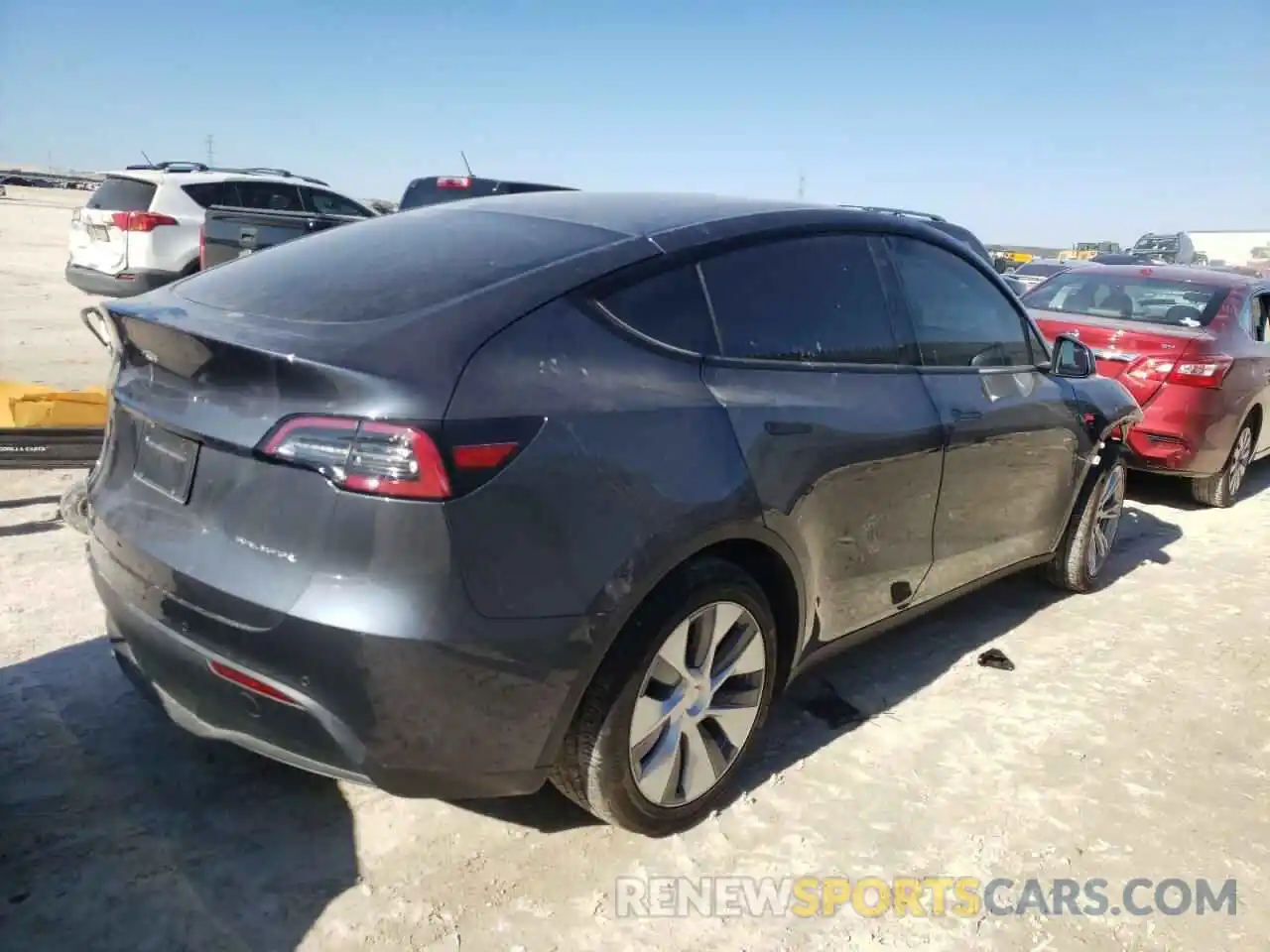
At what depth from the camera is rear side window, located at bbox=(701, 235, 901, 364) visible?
110 inches

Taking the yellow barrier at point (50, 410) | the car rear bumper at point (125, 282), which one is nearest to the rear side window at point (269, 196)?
the car rear bumper at point (125, 282)

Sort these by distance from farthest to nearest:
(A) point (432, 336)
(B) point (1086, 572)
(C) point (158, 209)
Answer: (C) point (158, 209) → (B) point (1086, 572) → (A) point (432, 336)

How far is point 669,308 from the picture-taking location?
2.60 m

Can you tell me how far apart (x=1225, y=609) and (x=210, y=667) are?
4740mm

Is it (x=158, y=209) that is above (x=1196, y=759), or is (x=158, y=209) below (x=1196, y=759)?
above

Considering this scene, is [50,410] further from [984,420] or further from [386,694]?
[984,420]

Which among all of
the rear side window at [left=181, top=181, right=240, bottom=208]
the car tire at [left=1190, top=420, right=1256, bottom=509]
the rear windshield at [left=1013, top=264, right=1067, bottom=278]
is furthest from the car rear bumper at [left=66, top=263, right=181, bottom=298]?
the rear windshield at [left=1013, top=264, right=1067, bottom=278]

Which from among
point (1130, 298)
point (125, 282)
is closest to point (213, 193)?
point (125, 282)

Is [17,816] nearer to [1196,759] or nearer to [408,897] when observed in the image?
[408,897]

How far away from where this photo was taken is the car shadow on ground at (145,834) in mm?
2250

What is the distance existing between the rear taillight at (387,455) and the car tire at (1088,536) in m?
3.57

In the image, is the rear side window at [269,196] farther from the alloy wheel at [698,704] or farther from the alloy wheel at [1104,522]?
the alloy wheel at [698,704]

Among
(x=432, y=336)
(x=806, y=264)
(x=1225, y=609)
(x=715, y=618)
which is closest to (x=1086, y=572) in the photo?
(x=1225, y=609)

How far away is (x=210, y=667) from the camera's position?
7.26 feet
